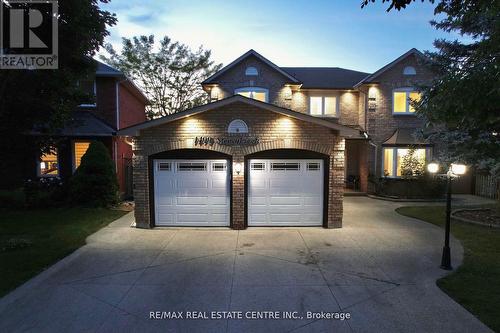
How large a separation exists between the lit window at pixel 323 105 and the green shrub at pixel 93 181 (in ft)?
42.1

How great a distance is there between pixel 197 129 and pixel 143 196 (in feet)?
9.85

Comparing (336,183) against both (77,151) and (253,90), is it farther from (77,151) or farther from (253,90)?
(77,151)

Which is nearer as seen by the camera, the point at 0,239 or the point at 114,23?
the point at 0,239

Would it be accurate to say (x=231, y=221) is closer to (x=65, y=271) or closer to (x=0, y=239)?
(x=65, y=271)

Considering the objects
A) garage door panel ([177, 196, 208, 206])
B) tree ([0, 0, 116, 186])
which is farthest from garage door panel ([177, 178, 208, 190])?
tree ([0, 0, 116, 186])

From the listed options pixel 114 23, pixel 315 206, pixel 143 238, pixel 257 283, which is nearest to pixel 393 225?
pixel 315 206

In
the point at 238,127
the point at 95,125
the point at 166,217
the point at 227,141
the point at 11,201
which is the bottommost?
the point at 166,217

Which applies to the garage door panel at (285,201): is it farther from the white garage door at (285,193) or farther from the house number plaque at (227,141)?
the house number plaque at (227,141)

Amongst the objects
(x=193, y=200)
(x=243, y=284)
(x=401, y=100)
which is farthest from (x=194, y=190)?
(x=401, y=100)

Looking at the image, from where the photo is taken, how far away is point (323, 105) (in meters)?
19.7

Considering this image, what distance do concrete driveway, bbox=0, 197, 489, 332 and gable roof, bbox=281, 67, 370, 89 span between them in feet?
40.0

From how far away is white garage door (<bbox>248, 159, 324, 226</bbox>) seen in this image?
10.5 meters

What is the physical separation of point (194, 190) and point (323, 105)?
12.5 meters

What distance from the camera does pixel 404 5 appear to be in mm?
4465
